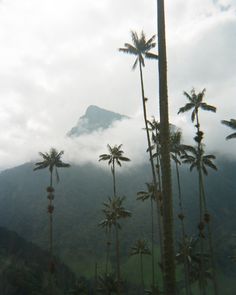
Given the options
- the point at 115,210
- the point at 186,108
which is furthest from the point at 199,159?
the point at 115,210

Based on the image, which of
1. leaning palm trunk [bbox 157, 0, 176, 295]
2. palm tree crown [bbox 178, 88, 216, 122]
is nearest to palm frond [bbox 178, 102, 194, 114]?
palm tree crown [bbox 178, 88, 216, 122]

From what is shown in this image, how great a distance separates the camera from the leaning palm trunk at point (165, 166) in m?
17.0

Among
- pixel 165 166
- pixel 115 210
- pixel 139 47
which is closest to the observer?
pixel 165 166

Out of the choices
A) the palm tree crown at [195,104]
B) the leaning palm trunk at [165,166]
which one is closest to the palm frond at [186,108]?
the palm tree crown at [195,104]

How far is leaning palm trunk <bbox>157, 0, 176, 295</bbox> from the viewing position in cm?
1705

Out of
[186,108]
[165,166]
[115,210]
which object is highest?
[186,108]

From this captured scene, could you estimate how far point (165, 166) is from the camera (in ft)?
59.3

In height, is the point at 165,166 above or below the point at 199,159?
below

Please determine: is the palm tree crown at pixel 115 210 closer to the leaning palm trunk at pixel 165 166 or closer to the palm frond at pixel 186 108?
the palm frond at pixel 186 108

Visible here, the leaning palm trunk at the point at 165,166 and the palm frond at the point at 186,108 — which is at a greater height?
the palm frond at the point at 186,108

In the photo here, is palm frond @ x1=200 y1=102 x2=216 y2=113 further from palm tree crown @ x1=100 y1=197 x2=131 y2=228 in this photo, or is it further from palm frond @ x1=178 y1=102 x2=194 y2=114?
palm tree crown @ x1=100 y1=197 x2=131 y2=228

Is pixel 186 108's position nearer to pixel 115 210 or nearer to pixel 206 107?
pixel 206 107

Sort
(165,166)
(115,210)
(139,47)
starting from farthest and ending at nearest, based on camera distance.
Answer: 1. (115,210)
2. (139,47)
3. (165,166)

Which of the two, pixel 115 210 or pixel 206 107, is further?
pixel 115 210
